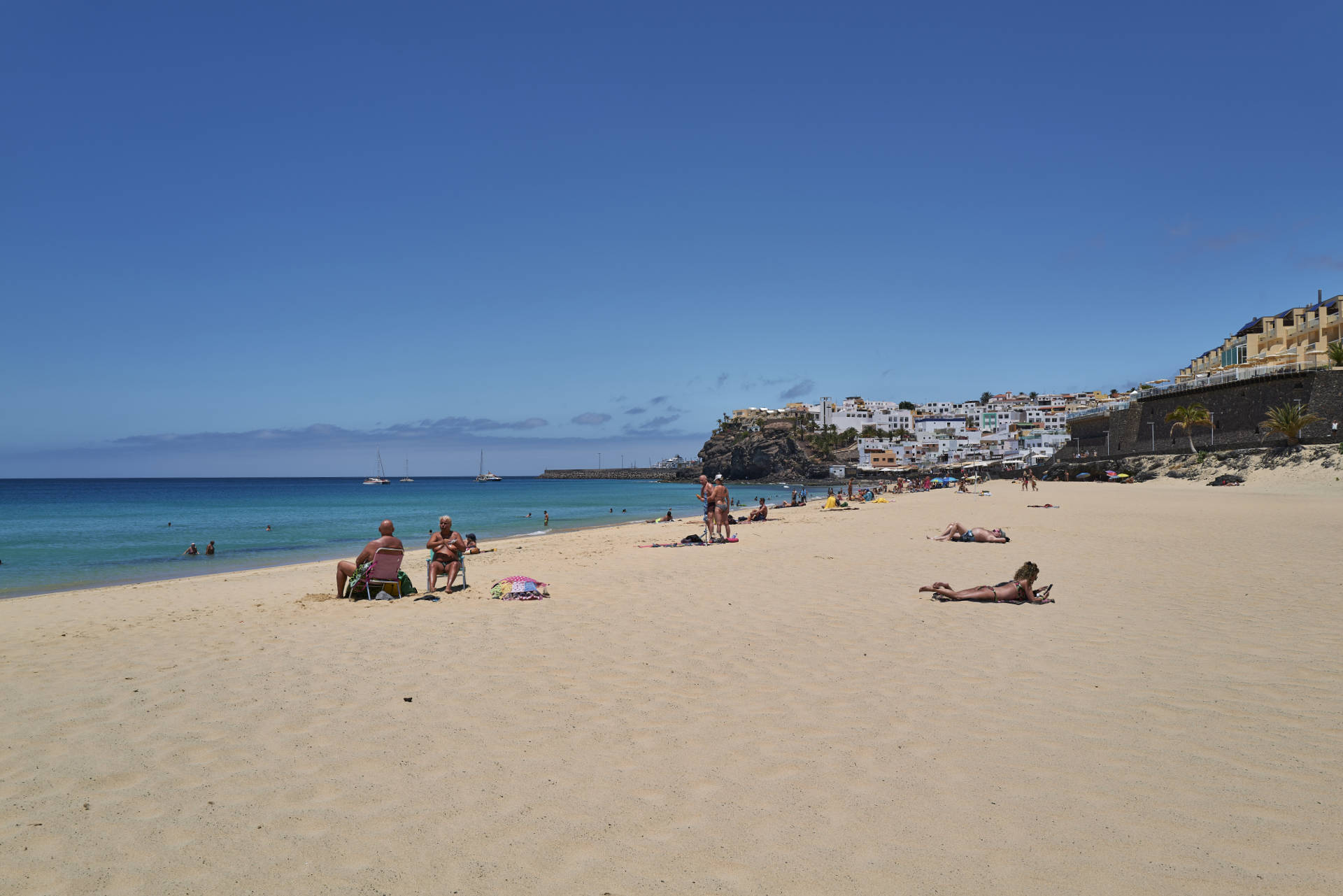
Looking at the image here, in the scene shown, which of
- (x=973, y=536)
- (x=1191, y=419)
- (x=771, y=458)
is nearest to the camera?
(x=973, y=536)

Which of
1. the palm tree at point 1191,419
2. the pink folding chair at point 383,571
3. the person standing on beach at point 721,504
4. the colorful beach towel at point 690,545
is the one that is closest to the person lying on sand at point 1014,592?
the pink folding chair at point 383,571

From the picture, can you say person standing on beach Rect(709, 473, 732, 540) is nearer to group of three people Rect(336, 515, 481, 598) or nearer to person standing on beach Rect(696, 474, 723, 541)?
person standing on beach Rect(696, 474, 723, 541)

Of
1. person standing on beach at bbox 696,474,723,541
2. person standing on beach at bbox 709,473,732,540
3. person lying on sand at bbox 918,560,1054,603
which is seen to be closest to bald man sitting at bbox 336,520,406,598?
person lying on sand at bbox 918,560,1054,603

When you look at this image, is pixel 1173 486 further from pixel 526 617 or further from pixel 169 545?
pixel 169 545

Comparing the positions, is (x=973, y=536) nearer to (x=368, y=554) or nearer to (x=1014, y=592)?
(x=1014, y=592)

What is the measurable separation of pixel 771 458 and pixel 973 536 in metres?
115

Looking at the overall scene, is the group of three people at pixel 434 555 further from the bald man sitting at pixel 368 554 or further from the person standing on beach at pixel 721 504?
the person standing on beach at pixel 721 504

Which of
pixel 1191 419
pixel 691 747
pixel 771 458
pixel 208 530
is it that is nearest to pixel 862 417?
pixel 771 458

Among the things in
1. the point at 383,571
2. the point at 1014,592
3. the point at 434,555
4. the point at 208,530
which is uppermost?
the point at 434,555

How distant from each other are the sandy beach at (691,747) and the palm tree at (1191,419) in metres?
47.2

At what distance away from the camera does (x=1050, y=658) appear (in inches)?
233

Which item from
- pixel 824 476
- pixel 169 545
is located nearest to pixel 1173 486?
pixel 169 545

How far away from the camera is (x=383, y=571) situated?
9.78m

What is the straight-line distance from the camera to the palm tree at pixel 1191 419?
153ft
